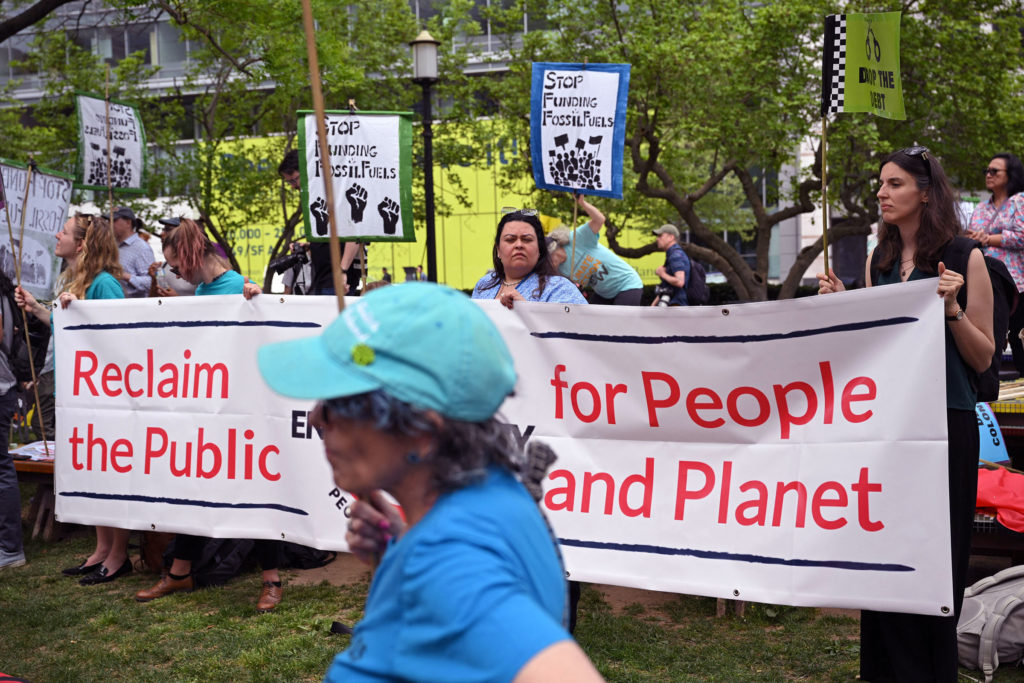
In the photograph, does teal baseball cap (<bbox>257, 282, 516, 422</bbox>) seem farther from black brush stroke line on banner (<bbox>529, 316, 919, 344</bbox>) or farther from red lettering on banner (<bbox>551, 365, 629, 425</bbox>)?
red lettering on banner (<bbox>551, 365, 629, 425</bbox>)

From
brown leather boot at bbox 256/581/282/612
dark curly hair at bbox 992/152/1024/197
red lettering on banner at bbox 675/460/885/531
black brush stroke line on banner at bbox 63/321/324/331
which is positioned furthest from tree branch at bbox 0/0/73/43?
dark curly hair at bbox 992/152/1024/197

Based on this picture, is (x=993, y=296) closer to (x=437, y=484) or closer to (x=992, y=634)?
(x=992, y=634)

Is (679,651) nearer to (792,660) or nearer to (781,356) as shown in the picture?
(792,660)

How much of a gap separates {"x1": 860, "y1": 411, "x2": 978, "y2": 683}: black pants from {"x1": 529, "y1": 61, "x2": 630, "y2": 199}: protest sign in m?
2.69

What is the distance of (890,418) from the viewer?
3.55m

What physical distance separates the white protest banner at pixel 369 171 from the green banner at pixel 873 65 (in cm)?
318

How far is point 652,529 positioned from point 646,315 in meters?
0.86

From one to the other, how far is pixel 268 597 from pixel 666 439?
250cm

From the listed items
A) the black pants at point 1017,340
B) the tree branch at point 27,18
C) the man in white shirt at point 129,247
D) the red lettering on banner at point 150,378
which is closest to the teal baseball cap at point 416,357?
the red lettering on banner at point 150,378

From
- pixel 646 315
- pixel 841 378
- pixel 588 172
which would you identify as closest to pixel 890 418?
pixel 841 378

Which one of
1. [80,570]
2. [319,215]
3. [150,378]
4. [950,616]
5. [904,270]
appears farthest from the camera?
[319,215]

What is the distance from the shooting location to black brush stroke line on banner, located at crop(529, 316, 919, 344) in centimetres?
357

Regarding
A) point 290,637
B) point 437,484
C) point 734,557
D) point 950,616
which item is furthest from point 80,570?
point 437,484

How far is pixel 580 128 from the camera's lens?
5.75 m
